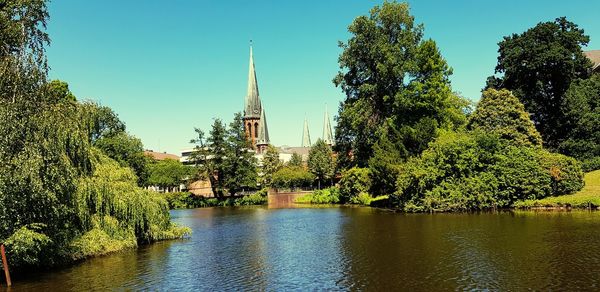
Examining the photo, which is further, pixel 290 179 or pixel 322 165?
pixel 322 165

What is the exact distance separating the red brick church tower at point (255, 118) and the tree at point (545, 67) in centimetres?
8530

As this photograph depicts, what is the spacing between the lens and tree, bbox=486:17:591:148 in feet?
178

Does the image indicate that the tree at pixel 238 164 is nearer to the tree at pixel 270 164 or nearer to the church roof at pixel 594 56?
the tree at pixel 270 164

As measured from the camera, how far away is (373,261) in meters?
21.7

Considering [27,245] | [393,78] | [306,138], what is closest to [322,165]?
[393,78]

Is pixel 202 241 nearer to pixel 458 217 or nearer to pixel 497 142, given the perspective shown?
pixel 458 217

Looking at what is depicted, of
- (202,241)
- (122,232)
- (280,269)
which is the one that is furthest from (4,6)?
(280,269)

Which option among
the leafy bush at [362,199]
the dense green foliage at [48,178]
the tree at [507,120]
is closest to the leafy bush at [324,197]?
the leafy bush at [362,199]

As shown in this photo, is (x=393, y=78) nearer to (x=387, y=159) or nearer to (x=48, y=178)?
(x=387, y=159)

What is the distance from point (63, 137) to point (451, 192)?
105 ft

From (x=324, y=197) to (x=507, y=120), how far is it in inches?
1167

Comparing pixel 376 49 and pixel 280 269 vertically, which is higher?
pixel 376 49

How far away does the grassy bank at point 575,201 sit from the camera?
3800cm

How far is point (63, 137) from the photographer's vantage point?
22.9 metres
